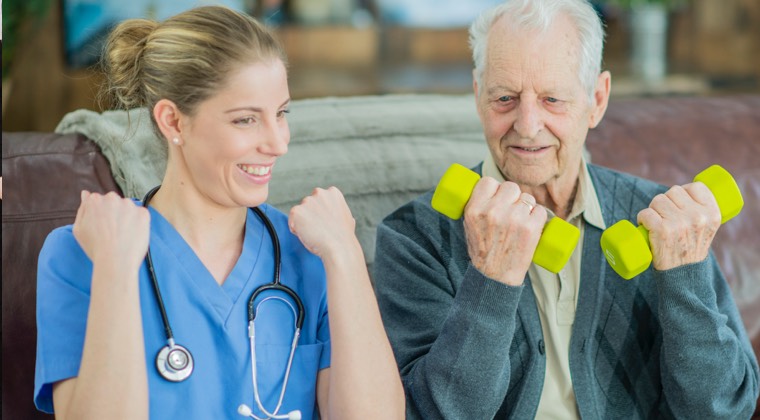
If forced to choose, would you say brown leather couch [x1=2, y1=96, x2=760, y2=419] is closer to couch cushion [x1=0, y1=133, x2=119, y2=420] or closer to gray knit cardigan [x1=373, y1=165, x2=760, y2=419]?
couch cushion [x1=0, y1=133, x2=119, y2=420]

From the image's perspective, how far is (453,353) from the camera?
1552 mm

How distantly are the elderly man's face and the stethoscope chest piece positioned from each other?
27.0 inches

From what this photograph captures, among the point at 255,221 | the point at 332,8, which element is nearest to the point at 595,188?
the point at 255,221

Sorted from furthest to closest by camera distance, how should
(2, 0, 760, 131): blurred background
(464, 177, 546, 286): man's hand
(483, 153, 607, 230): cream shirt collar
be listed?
1. (2, 0, 760, 131): blurred background
2. (483, 153, 607, 230): cream shirt collar
3. (464, 177, 546, 286): man's hand

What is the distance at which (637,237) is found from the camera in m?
1.58

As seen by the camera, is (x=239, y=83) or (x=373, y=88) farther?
(x=373, y=88)

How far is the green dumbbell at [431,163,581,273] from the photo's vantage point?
155 cm

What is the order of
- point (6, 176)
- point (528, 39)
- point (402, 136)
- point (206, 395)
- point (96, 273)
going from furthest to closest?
point (402, 136) < point (6, 176) < point (528, 39) < point (206, 395) < point (96, 273)

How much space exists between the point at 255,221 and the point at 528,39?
0.57 metres

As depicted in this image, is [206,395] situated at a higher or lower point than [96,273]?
lower

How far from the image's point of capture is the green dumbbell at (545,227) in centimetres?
155

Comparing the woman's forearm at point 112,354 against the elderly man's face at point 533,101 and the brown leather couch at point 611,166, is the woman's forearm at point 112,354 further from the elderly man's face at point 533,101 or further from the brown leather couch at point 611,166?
the elderly man's face at point 533,101

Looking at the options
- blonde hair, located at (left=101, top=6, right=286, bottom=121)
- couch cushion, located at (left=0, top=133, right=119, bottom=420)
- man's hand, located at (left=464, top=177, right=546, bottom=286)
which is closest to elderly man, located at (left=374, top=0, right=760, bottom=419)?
man's hand, located at (left=464, top=177, right=546, bottom=286)

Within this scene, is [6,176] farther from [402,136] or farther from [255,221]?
[402,136]
